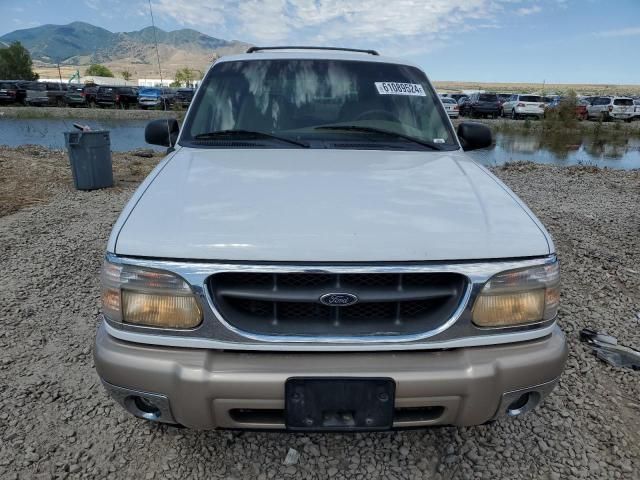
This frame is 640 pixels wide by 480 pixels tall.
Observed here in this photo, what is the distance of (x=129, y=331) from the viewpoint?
175 centimetres

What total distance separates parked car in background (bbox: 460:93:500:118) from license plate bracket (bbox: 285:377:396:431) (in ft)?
108

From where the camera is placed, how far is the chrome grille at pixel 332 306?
1681mm

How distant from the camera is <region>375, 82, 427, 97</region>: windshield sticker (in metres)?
3.09

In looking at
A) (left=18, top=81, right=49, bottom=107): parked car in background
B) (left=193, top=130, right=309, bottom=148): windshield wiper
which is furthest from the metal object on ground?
(left=18, top=81, right=49, bottom=107): parked car in background

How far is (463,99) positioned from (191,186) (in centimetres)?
3565

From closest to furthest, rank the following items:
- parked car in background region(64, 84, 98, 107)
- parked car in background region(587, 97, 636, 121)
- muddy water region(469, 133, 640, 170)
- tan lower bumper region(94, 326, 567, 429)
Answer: tan lower bumper region(94, 326, 567, 429) → muddy water region(469, 133, 640, 170) → parked car in background region(587, 97, 636, 121) → parked car in background region(64, 84, 98, 107)

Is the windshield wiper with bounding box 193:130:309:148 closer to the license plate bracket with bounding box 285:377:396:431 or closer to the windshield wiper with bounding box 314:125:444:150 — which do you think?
the windshield wiper with bounding box 314:125:444:150

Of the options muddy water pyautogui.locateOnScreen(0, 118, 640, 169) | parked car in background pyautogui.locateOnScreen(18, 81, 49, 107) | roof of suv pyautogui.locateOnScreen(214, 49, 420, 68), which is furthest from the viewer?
parked car in background pyautogui.locateOnScreen(18, 81, 49, 107)

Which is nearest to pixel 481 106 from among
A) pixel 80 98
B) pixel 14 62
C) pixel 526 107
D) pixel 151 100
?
pixel 526 107

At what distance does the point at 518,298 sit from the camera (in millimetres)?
1788

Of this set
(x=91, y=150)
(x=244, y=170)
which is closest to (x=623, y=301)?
(x=244, y=170)

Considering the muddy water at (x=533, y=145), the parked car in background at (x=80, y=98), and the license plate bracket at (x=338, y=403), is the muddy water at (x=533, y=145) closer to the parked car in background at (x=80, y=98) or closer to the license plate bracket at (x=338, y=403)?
the license plate bracket at (x=338, y=403)

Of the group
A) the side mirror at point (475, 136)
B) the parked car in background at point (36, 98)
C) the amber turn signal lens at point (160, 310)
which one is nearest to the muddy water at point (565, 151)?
the side mirror at point (475, 136)

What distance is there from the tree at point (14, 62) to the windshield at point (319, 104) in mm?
73225
